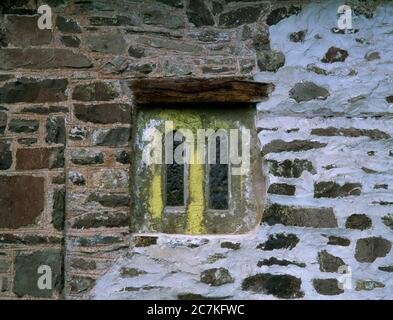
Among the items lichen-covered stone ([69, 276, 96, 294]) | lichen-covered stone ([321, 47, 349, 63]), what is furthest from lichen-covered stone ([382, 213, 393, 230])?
lichen-covered stone ([69, 276, 96, 294])

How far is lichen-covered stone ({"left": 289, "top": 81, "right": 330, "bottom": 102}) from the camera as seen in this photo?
3309 millimetres

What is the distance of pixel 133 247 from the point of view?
129 inches

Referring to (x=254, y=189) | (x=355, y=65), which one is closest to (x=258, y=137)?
(x=254, y=189)

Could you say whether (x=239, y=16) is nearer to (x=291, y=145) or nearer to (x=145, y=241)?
(x=291, y=145)

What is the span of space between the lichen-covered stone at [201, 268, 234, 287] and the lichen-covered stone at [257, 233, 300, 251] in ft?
0.85

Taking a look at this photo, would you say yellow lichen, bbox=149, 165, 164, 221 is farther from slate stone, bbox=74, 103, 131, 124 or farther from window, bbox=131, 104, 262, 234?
slate stone, bbox=74, 103, 131, 124

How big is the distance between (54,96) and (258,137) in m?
1.32

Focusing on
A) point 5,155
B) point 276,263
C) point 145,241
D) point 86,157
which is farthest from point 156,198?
point 5,155

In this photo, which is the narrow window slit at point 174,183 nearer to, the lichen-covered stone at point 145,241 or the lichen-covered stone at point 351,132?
the lichen-covered stone at point 145,241

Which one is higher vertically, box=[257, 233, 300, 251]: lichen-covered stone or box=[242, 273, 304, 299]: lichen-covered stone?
box=[257, 233, 300, 251]: lichen-covered stone

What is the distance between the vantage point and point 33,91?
11.0 feet

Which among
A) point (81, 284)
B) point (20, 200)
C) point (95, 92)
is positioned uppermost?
point (95, 92)

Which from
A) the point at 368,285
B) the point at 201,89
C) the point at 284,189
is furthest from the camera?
the point at 201,89

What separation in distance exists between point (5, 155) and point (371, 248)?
2328 mm
